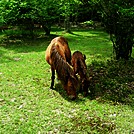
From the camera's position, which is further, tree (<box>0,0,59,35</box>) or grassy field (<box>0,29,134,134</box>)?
tree (<box>0,0,59,35</box>)

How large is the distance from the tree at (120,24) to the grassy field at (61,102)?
0.67 meters

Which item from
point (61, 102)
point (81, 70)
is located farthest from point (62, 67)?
point (61, 102)

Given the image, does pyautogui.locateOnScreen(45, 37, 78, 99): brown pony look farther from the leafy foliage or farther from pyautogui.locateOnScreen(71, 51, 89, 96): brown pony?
the leafy foliage

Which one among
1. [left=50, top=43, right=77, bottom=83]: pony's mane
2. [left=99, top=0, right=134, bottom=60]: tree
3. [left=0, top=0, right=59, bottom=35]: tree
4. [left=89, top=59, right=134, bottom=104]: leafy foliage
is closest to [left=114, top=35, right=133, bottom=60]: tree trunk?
[left=99, top=0, right=134, bottom=60]: tree

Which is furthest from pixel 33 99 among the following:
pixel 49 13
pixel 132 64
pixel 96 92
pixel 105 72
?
pixel 49 13

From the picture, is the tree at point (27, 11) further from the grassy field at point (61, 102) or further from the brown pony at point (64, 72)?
the brown pony at point (64, 72)

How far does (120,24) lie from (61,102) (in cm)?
493

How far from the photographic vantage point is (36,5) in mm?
15781

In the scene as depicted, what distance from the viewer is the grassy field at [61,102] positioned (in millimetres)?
5645

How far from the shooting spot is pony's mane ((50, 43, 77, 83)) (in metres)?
→ 6.80

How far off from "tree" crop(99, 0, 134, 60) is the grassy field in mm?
674

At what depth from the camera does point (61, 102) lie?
6.85m

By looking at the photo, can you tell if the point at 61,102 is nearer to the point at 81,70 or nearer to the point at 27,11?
the point at 81,70

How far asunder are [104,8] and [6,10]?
727cm
